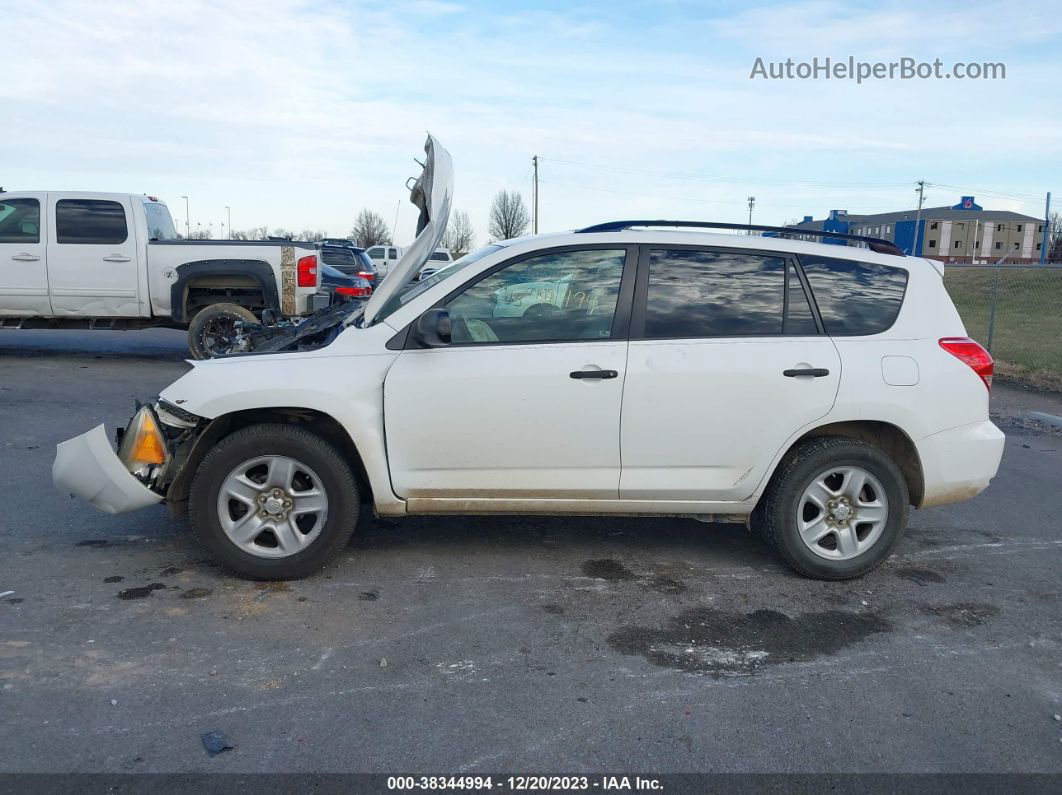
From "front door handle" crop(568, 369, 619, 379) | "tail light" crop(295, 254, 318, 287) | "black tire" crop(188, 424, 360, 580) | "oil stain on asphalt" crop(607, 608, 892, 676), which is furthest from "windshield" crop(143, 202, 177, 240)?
"oil stain on asphalt" crop(607, 608, 892, 676)

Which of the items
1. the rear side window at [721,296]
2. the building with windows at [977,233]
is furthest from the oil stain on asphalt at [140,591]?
the building with windows at [977,233]

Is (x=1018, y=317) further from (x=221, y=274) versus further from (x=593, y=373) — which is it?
(x=593, y=373)

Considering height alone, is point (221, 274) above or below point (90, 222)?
below

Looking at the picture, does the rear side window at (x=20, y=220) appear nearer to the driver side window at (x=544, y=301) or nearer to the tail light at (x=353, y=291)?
the tail light at (x=353, y=291)

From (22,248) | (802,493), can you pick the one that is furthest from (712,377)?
(22,248)

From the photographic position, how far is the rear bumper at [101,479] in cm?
466

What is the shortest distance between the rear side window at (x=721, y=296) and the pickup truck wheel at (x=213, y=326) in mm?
7846

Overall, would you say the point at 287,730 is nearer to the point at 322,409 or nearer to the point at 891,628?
the point at 322,409

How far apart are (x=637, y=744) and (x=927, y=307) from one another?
2.96m

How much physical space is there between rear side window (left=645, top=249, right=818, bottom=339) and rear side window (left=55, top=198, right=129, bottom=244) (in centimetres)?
915

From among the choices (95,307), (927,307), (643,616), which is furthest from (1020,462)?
(95,307)

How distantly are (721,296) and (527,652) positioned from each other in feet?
6.89

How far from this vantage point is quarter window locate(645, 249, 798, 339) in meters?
4.86

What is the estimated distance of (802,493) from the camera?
16.1ft
